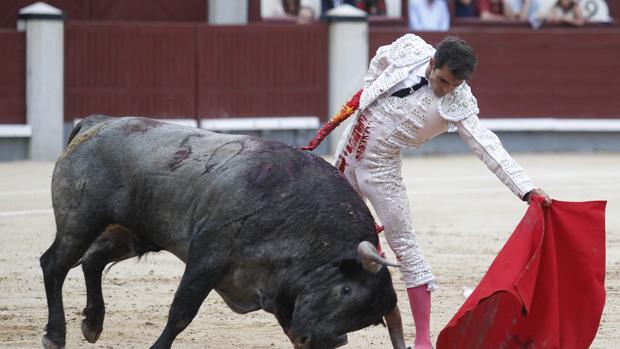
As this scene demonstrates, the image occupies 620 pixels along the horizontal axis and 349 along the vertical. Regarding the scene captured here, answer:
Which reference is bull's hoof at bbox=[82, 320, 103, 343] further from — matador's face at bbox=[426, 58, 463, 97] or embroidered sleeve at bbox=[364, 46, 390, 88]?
matador's face at bbox=[426, 58, 463, 97]

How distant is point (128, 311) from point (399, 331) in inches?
56.7

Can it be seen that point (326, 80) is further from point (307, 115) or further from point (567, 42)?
point (567, 42)

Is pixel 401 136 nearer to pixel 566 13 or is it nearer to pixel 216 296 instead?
pixel 216 296

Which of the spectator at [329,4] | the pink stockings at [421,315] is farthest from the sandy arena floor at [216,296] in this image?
the spectator at [329,4]

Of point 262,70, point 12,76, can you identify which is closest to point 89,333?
point 12,76

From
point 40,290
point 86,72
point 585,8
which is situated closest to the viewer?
point 40,290

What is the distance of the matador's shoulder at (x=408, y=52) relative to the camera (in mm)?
4535

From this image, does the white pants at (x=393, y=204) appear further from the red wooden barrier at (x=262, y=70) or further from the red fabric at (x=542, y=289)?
the red wooden barrier at (x=262, y=70)

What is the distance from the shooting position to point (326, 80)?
1191 centimetres

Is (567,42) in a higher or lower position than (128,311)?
higher

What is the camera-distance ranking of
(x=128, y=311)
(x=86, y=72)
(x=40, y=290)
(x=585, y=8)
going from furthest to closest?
1. (x=585, y=8)
2. (x=86, y=72)
3. (x=40, y=290)
4. (x=128, y=311)

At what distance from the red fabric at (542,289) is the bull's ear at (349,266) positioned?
18.4 inches

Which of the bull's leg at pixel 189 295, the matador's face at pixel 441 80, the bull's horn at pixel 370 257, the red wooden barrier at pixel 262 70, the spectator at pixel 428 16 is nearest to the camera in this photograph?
the bull's horn at pixel 370 257

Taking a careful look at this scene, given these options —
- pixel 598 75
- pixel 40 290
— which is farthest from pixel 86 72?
pixel 40 290
